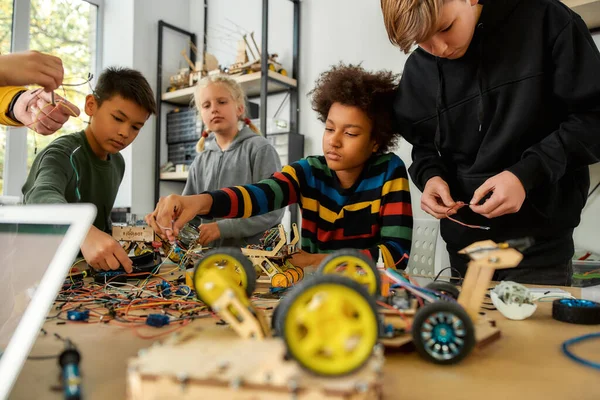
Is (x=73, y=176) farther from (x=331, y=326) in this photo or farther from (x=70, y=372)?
(x=331, y=326)

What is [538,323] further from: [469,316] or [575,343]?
[469,316]

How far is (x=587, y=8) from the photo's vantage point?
152 cm

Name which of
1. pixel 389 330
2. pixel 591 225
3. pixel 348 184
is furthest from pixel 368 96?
pixel 591 225

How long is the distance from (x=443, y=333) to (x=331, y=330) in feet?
0.57

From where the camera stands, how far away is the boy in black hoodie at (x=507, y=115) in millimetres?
851

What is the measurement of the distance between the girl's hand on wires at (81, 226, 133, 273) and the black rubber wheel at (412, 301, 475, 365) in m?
0.65

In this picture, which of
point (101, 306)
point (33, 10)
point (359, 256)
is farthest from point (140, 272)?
point (33, 10)

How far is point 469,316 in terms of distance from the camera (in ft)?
1.41

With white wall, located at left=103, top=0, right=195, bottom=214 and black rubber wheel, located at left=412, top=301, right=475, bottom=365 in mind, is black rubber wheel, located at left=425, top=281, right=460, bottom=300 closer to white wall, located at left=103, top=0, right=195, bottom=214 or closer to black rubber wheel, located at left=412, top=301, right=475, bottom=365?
black rubber wheel, located at left=412, top=301, right=475, bottom=365

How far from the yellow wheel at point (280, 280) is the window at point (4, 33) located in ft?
7.44

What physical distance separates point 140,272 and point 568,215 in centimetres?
96

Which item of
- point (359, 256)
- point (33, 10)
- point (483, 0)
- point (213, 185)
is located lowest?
point (359, 256)

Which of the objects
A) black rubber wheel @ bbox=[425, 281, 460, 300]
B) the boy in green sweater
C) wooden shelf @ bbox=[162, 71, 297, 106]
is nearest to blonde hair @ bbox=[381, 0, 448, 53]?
black rubber wheel @ bbox=[425, 281, 460, 300]

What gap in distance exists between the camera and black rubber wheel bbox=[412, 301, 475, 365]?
0.42 meters
